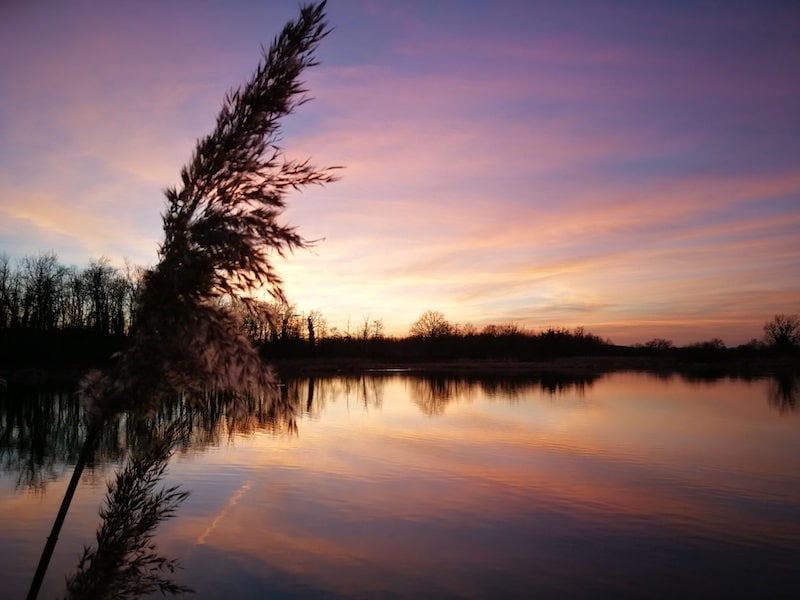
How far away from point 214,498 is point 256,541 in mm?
3422

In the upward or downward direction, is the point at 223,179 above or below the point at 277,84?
below

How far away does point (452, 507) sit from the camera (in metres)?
12.6

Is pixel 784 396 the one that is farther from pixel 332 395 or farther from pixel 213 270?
pixel 213 270

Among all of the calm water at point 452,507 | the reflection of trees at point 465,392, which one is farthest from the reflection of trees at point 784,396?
the reflection of trees at point 465,392

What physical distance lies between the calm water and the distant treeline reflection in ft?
0.60

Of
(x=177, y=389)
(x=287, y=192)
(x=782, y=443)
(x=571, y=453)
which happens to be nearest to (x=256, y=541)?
(x=177, y=389)

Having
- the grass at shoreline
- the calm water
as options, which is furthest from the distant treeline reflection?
the grass at shoreline

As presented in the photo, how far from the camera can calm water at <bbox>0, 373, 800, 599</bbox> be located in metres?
8.62

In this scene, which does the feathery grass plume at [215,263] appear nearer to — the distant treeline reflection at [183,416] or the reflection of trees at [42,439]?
the distant treeline reflection at [183,416]

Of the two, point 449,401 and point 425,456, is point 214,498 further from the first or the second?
point 449,401

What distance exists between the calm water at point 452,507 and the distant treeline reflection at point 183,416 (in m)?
0.18

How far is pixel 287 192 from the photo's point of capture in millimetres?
3736

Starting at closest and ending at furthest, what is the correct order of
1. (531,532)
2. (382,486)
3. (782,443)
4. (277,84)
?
1. (277,84)
2. (531,532)
3. (382,486)
4. (782,443)

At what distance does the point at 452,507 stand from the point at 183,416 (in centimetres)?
902
